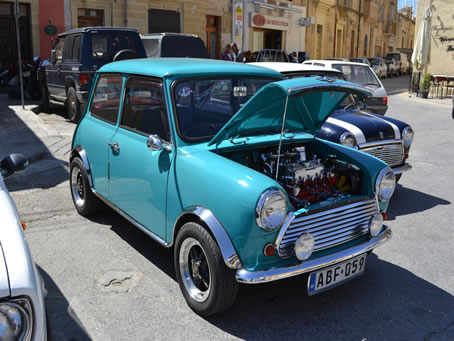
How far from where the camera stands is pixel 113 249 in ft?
14.4

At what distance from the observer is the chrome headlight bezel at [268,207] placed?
291 centimetres

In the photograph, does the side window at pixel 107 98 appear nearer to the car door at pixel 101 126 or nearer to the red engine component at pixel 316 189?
the car door at pixel 101 126

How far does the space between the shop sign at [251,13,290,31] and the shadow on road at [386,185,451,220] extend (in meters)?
20.7

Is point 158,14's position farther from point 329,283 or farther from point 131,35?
point 329,283

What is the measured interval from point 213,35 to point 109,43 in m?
13.9

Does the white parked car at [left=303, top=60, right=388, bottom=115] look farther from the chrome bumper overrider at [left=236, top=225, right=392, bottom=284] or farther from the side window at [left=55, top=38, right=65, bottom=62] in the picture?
the chrome bumper overrider at [left=236, top=225, right=392, bottom=284]

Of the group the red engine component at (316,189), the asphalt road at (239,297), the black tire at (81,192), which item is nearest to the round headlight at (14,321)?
the asphalt road at (239,297)

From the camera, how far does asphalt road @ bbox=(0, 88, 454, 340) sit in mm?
3184

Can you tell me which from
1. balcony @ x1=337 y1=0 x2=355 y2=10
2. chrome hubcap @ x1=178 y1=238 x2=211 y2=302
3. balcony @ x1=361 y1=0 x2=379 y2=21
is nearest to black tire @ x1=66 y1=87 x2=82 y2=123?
chrome hubcap @ x1=178 y1=238 x2=211 y2=302

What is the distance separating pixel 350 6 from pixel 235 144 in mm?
39885

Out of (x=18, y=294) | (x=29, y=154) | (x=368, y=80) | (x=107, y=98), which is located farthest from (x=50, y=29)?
(x=18, y=294)

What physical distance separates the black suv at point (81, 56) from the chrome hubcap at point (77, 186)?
558cm

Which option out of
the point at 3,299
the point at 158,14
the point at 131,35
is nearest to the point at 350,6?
the point at 158,14

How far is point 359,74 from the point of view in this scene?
1066 centimetres
